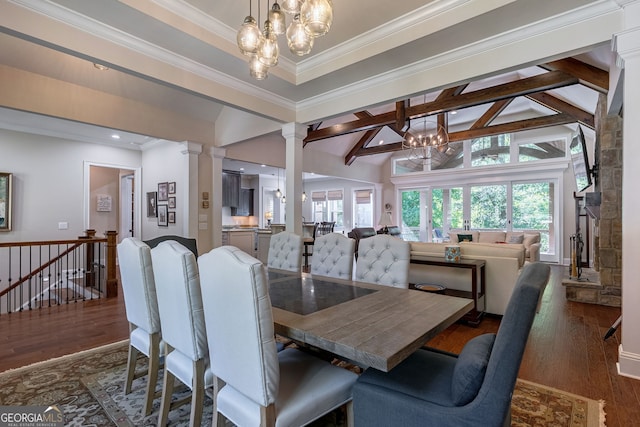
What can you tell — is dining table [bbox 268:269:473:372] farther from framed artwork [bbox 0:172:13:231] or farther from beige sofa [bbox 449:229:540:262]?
framed artwork [bbox 0:172:13:231]

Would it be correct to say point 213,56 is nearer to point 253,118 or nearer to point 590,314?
point 253,118

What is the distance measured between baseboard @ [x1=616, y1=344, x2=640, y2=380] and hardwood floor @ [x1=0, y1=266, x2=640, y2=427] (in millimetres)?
42

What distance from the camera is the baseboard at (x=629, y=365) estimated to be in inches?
84.8

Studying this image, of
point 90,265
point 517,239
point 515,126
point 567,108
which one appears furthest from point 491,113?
point 90,265

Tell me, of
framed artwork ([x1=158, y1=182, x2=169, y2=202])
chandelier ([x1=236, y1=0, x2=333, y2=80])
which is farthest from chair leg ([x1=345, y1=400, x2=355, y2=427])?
framed artwork ([x1=158, y1=182, x2=169, y2=202])

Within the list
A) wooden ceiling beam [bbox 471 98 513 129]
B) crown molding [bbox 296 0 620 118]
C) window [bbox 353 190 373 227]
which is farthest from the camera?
window [bbox 353 190 373 227]

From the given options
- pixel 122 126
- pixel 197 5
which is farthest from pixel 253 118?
pixel 197 5

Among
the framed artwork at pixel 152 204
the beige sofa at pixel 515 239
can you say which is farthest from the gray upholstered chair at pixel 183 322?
the beige sofa at pixel 515 239

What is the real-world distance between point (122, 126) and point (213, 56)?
2.26 m

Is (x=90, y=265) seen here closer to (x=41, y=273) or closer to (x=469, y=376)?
(x=41, y=273)

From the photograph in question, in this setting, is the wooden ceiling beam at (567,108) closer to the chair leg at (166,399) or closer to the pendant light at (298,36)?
the pendant light at (298,36)

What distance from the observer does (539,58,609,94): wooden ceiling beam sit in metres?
3.75

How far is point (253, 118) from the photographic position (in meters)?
4.94

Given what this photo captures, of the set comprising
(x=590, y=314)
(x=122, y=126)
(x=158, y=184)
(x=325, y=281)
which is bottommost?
(x=590, y=314)
